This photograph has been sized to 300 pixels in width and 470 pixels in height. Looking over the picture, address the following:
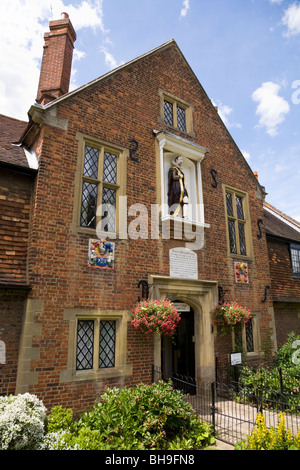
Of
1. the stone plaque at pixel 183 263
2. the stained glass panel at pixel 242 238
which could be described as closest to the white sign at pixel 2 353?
the stone plaque at pixel 183 263

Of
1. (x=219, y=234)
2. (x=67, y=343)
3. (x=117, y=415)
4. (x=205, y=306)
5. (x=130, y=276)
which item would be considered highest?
(x=219, y=234)

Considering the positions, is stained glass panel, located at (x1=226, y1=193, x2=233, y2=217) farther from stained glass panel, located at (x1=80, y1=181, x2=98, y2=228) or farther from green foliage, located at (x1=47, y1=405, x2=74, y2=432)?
green foliage, located at (x1=47, y1=405, x2=74, y2=432)

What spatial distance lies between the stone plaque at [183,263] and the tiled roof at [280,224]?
16.8 feet

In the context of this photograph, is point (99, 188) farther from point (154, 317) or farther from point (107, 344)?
point (107, 344)

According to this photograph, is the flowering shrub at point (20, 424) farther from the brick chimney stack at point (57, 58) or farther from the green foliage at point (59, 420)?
the brick chimney stack at point (57, 58)

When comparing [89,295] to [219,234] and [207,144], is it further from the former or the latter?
[207,144]

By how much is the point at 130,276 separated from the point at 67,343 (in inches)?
87.1

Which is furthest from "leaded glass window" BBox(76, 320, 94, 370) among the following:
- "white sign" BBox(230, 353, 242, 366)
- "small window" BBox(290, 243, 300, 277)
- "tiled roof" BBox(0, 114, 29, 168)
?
"small window" BBox(290, 243, 300, 277)

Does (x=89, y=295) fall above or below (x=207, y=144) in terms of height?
below

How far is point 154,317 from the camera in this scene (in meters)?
6.96

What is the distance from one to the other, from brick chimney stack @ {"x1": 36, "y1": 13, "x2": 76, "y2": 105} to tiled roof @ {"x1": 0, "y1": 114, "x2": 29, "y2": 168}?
147 cm
